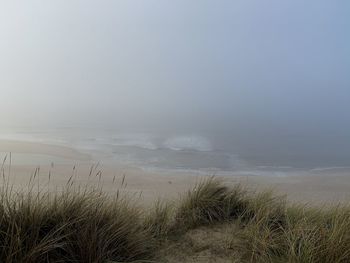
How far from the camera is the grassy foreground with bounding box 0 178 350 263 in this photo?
438 centimetres

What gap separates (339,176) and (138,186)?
777 centimetres

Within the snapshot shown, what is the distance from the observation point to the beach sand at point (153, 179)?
11.4 metres

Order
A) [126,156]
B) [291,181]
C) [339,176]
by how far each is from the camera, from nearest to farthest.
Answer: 1. [291,181]
2. [339,176]
3. [126,156]

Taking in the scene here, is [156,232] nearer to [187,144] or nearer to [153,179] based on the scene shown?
[153,179]

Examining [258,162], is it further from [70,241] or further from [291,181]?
[70,241]

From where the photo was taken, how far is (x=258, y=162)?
18.8 meters

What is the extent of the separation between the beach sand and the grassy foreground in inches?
165

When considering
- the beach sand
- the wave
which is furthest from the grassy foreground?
the wave

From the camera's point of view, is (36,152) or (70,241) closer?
(70,241)

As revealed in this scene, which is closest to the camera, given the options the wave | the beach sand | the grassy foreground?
the grassy foreground

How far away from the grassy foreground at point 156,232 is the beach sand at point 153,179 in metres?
4.18

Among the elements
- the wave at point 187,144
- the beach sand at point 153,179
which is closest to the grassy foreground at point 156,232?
the beach sand at point 153,179

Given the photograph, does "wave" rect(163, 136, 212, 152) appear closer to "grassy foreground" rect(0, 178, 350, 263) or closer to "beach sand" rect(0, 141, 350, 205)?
"beach sand" rect(0, 141, 350, 205)

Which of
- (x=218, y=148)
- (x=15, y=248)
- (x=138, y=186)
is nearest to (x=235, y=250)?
(x=15, y=248)
